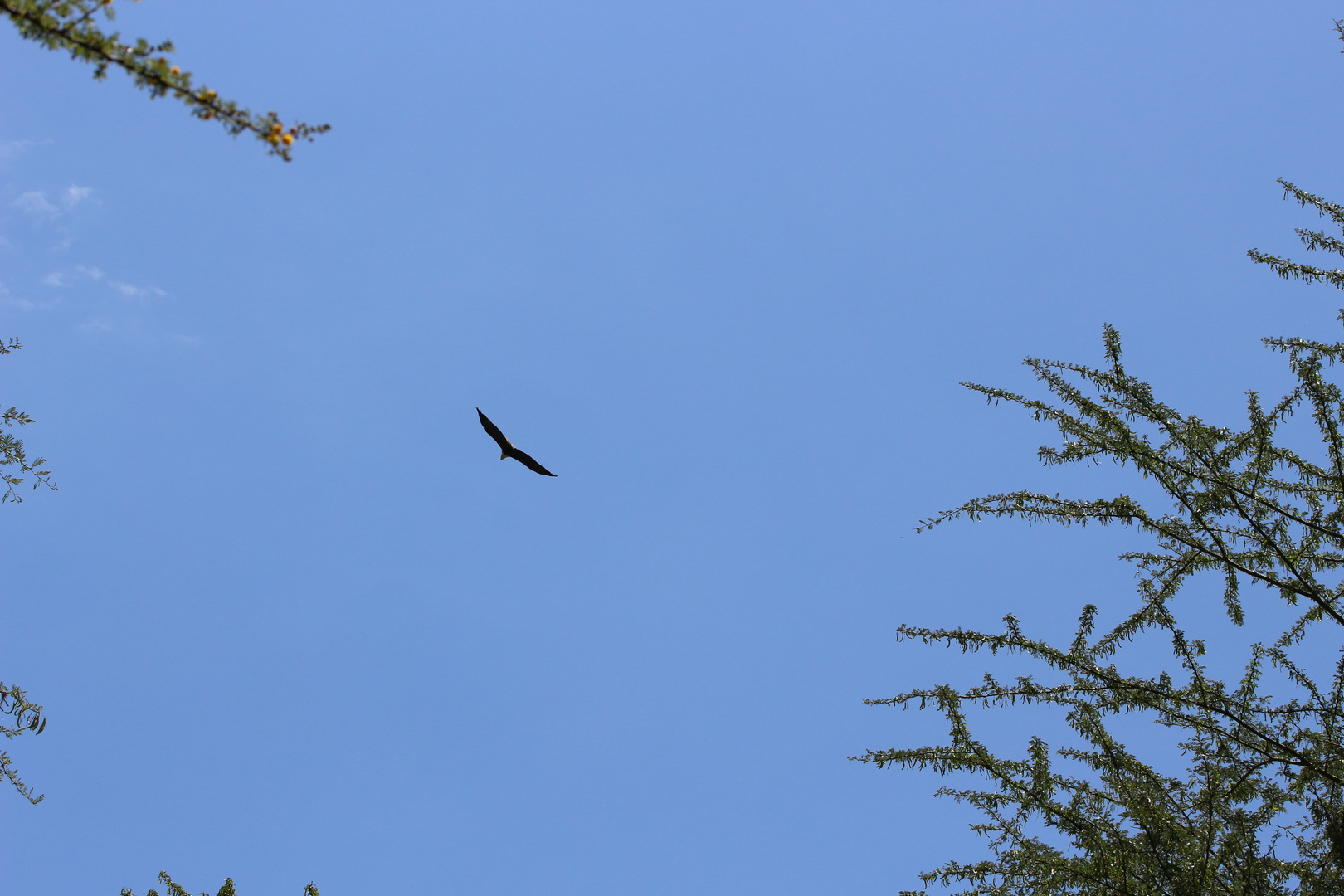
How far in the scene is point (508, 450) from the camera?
3.72 m

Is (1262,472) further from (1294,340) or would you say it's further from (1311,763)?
(1311,763)

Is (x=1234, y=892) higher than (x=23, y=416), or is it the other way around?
(x=23, y=416)

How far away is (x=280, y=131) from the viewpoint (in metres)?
2.07

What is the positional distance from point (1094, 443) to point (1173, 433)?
0.48 metres

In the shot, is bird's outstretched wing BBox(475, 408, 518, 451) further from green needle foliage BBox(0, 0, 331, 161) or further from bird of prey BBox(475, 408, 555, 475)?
green needle foliage BBox(0, 0, 331, 161)

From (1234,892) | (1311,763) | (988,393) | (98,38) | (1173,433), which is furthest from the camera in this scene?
(988,393)

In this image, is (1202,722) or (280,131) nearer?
(280,131)

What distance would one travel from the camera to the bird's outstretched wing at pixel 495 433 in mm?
3625

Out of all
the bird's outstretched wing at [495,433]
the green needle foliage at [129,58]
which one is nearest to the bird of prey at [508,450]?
the bird's outstretched wing at [495,433]

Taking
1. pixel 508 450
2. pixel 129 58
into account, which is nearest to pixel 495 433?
pixel 508 450

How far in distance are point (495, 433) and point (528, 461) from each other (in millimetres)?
213

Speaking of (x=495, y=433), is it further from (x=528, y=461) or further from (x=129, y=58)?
(x=129, y=58)

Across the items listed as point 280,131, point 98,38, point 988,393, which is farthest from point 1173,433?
point 98,38

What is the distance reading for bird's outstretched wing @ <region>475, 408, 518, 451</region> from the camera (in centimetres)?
362
